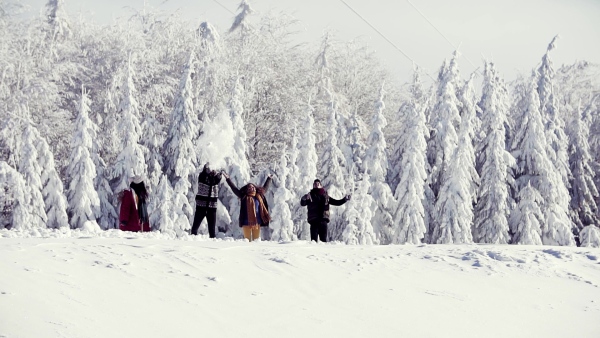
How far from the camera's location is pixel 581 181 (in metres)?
32.3

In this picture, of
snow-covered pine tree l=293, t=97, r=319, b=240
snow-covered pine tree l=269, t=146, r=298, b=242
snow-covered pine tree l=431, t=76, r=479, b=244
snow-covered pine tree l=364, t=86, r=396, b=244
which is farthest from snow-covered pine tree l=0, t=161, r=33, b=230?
snow-covered pine tree l=431, t=76, r=479, b=244

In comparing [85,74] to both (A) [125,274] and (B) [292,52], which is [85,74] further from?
(A) [125,274]

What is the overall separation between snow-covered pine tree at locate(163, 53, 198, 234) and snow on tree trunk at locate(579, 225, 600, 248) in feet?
58.1

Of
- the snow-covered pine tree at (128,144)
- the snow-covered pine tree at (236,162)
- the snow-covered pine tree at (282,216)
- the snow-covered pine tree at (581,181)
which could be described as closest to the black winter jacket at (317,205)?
the snow-covered pine tree at (282,216)

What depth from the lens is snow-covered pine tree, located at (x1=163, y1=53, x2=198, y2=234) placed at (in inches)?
1057

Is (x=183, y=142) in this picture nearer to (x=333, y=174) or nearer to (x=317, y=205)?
(x=333, y=174)

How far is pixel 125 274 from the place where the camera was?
7316 millimetres

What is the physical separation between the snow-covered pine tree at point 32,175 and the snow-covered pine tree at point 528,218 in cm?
1924

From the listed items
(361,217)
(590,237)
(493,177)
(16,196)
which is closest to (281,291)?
(361,217)

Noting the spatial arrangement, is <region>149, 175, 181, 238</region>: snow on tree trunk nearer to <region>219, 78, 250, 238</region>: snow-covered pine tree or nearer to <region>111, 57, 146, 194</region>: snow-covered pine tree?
<region>111, 57, 146, 194</region>: snow-covered pine tree

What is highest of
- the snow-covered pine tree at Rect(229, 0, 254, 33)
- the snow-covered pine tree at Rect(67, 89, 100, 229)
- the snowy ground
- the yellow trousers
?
the snow-covered pine tree at Rect(229, 0, 254, 33)

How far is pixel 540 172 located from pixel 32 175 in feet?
70.1

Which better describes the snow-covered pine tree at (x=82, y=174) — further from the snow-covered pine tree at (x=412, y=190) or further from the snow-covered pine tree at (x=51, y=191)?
the snow-covered pine tree at (x=412, y=190)

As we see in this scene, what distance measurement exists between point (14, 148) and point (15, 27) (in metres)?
8.53
